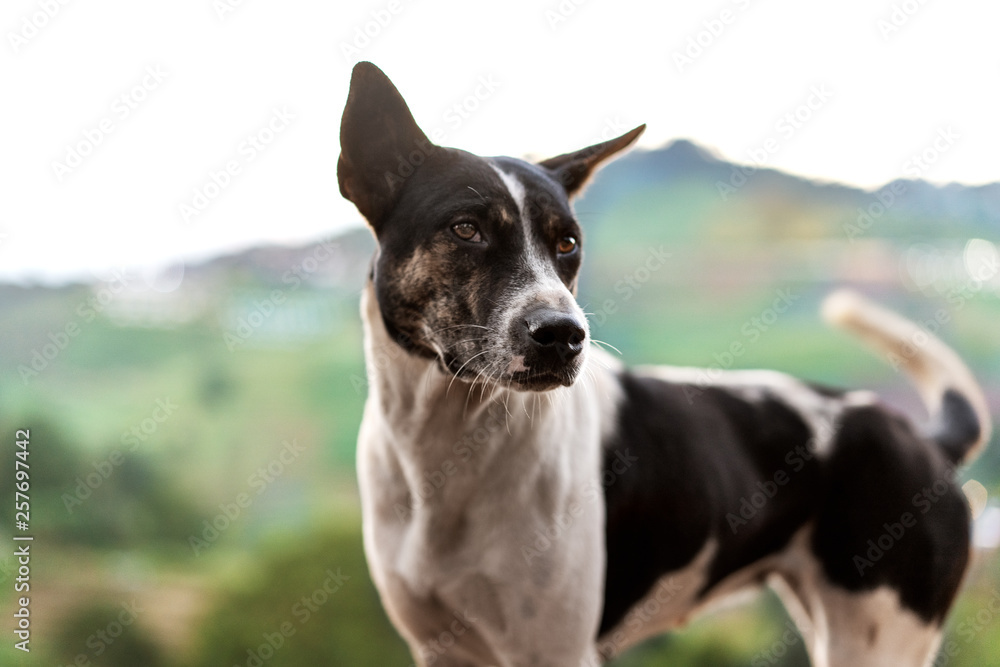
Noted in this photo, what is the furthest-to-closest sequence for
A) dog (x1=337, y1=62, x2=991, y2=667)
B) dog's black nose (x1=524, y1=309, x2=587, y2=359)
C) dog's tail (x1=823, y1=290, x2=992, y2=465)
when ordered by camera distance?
dog's tail (x1=823, y1=290, x2=992, y2=465)
dog (x1=337, y1=62, x2=991, y2=667)
dog's black nose (x1=524, y1=309, x2=587, y2=359)

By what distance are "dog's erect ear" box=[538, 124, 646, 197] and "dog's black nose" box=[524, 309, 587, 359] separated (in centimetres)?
41

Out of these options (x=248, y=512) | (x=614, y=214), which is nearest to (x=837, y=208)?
(x=614, y=214)

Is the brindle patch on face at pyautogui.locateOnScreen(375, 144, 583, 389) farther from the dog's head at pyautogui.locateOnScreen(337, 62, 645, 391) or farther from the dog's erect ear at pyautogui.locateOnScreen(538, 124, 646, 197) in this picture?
the dog's erect ear at pyautogui.locateOnScreen(538, 124, 646, 197)

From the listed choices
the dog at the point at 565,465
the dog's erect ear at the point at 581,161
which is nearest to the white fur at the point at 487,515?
the dog at the point at 565,465

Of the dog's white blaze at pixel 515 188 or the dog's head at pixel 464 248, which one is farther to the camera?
the dog's white blaze at pixel 515 188

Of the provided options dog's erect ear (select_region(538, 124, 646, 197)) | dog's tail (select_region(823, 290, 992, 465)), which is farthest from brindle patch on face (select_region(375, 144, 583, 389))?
dog's tail (select_region(823, 290, 992, 465))

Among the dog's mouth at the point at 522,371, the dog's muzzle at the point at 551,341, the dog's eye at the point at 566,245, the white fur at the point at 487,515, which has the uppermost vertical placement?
the dog's eye at the point at 566,245

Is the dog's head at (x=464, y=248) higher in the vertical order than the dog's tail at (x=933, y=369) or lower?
higher

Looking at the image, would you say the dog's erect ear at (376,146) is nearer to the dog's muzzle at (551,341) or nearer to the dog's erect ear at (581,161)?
the dog's erect ear at (581,161)

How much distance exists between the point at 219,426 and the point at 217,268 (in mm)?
497

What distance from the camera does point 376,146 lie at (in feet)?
4.34

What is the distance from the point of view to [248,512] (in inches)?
91.6

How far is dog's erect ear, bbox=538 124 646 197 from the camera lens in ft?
4.70

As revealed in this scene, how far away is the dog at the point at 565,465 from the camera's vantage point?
4.05ft
